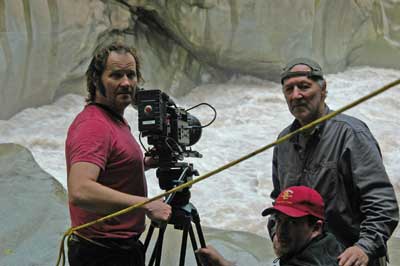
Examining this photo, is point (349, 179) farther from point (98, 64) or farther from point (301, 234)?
point (98, 64)

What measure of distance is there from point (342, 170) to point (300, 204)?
0.20 m

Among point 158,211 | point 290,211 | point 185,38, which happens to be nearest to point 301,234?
point 290,211

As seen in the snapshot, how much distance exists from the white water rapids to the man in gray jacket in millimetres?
2529

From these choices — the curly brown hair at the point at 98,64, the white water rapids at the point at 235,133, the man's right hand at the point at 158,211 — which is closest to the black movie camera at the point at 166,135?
the curly brown hair at the point at 98,64

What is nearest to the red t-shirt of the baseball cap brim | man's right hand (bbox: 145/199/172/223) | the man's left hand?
man's right hand (bbox: 145/199/172/223)

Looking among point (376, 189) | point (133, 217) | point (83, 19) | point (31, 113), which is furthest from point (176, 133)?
point (83, 19)

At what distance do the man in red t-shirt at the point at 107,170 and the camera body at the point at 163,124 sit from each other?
0.15 feet

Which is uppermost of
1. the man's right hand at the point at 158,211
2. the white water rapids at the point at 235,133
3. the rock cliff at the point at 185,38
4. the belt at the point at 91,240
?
the man's right hand at the point at 158,211

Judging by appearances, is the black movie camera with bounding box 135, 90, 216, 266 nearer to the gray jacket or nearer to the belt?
the belt

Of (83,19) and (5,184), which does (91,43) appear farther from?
(5,184)

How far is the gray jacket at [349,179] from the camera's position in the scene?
4.04ft

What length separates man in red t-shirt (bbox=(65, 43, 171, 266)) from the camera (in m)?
1.12

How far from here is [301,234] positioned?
3.79 feet

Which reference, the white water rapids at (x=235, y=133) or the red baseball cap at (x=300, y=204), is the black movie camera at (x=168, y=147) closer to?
the red baseball cap at (x=300, y=204)
